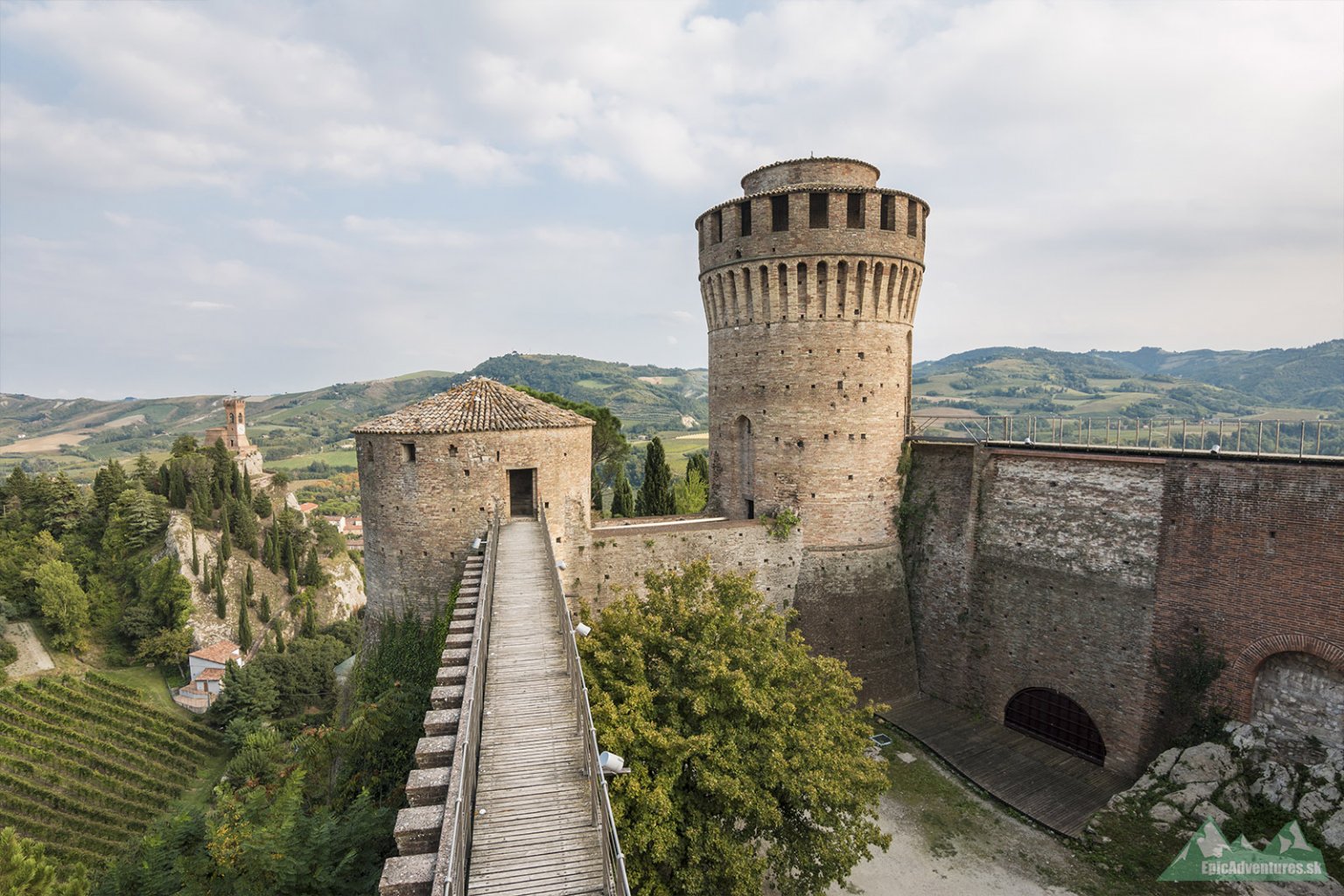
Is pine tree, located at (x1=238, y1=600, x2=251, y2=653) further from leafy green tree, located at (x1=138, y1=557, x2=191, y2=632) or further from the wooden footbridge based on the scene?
the wooden footbridge

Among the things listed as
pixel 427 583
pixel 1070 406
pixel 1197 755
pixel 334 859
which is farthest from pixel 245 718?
→ pixel 1070 406

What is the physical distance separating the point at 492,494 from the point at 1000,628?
17237mm

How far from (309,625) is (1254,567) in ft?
258

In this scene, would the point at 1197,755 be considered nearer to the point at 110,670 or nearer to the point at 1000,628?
the point at 1000,628

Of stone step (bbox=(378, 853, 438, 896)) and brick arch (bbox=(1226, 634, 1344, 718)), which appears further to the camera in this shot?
brick arch (bbox=(1226, 634, 1344, 718))

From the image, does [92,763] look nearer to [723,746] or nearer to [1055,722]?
[723,746]

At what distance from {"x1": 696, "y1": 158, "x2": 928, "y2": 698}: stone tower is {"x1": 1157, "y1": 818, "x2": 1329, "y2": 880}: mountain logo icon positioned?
9.25 m

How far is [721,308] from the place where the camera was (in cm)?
2366

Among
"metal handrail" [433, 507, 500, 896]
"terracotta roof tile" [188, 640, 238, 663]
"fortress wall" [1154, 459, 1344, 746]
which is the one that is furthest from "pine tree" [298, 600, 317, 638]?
"fortress wall" [1154, 459, 1344, 746]

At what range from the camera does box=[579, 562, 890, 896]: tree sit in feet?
37.8

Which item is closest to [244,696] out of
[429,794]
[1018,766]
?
[1018,766]

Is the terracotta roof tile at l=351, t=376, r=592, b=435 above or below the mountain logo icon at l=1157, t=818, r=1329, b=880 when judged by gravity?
above

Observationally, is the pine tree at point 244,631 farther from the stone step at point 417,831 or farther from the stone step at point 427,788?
the stone step at point 417,831

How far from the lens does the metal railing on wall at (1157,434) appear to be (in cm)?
1595
